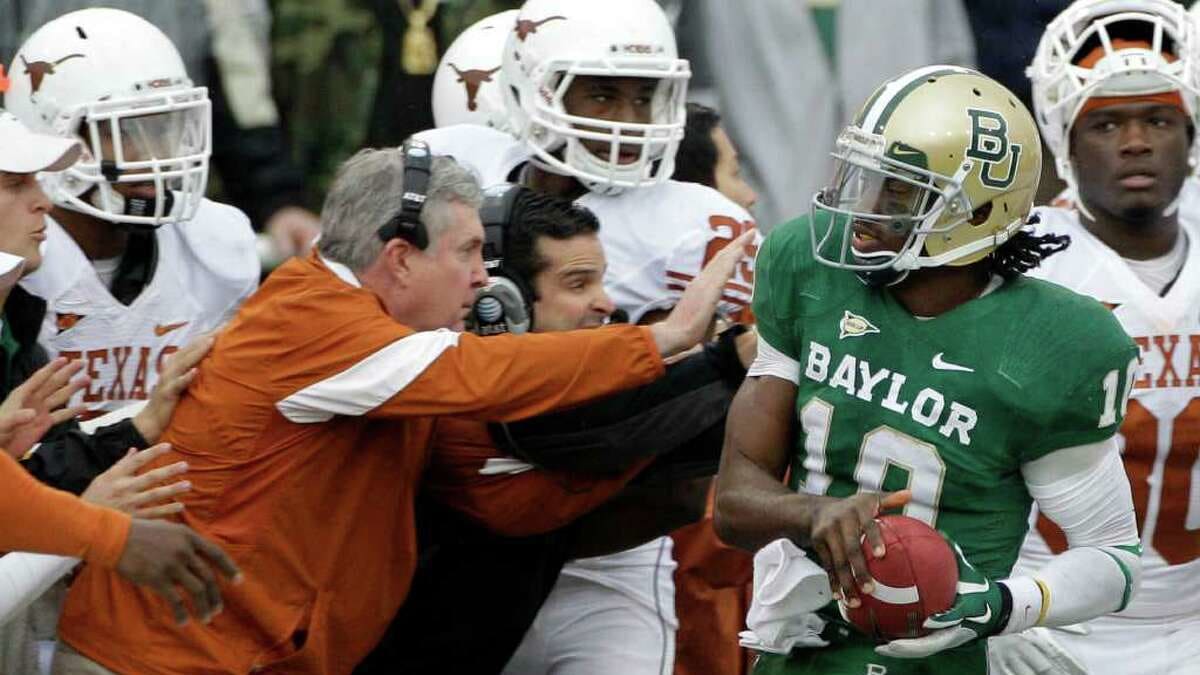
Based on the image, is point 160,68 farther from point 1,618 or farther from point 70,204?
point 1,618

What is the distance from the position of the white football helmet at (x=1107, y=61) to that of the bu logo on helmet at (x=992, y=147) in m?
1.25

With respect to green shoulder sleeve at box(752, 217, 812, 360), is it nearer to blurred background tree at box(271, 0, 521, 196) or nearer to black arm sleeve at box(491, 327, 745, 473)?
black arm sleeve at box(491, 327, 745, 473)

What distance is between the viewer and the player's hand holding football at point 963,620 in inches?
144

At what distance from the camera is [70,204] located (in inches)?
207

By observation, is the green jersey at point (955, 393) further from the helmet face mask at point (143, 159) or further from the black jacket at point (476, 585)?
the helmet face mask at point (143, 159)

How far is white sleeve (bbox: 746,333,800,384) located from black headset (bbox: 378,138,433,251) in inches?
28.6

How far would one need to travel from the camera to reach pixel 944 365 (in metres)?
3.78

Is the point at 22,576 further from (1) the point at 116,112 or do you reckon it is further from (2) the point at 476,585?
(1) the point at 116,112

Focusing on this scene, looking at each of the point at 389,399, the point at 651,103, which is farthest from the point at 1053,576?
the point at 651,103

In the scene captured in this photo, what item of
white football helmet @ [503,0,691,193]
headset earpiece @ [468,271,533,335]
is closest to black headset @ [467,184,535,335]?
headset earpiece @ [468,271,533,335]

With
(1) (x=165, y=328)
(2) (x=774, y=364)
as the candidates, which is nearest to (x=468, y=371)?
(2) (x=774, y=364)

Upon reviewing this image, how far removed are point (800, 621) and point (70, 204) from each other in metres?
2.16

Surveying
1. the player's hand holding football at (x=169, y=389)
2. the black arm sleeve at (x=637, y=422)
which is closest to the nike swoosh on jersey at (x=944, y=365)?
the black arm sleeve at (x=637, y=422)

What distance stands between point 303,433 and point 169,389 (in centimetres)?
29
